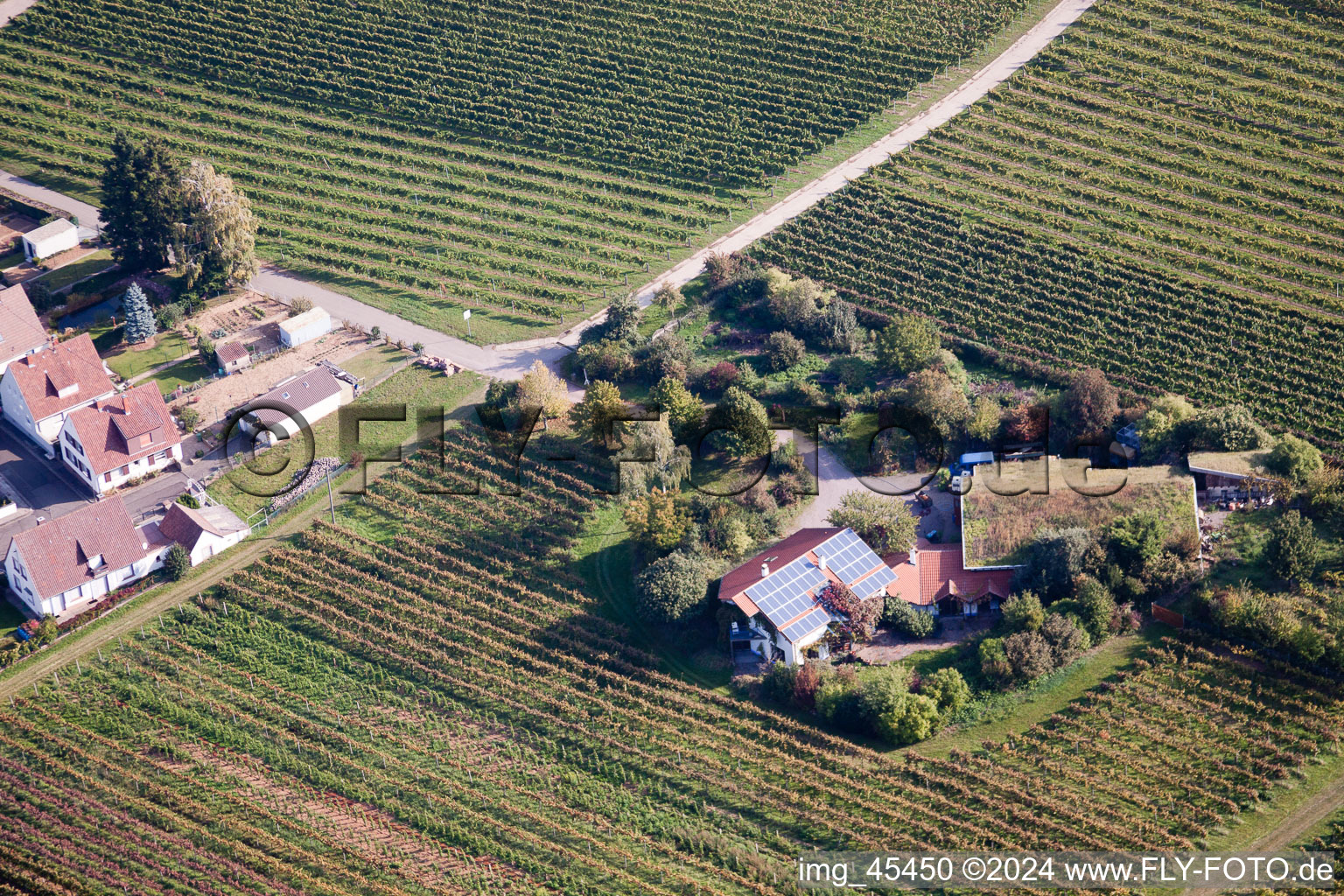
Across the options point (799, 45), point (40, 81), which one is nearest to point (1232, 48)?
point (799, 45)

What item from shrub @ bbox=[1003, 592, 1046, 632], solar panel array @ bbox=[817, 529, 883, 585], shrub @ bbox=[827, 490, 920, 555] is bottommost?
shrub @ bbox=[1003, 592, 1046, 632]

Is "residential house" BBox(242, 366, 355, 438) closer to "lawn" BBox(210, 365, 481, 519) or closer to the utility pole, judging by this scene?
"lawn" BBox(210, 365, 481, 519)

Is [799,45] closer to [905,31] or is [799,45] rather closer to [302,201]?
[905,31]

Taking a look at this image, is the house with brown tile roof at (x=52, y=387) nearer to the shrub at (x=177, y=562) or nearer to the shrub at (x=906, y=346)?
the shrub at (x=177, y=562)

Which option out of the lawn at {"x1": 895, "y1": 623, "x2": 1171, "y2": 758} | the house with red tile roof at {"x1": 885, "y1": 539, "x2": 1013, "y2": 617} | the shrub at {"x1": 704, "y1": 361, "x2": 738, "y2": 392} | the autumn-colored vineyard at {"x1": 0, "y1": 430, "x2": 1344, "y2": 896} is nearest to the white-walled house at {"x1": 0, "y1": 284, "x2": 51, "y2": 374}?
the autumn-colored vineyard at {"x1": 0, "y1": 430, "x2": 1344, "y2": 896}

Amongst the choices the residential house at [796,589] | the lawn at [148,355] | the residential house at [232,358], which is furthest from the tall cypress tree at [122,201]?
the residential house at [796,589]
